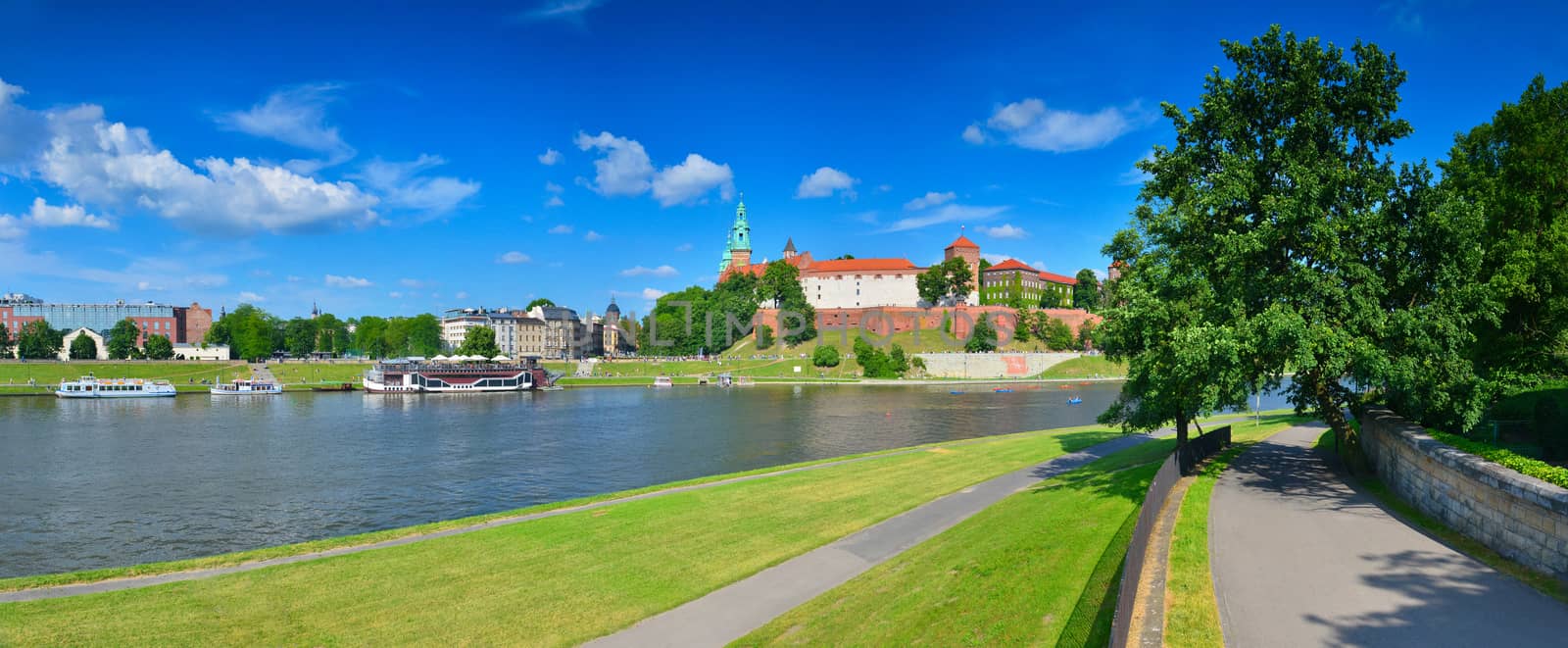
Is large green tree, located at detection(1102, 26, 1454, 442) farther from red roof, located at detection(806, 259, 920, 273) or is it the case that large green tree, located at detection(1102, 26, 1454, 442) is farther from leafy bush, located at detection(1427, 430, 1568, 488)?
red roof, located at detection(806, 259, 920, 273)

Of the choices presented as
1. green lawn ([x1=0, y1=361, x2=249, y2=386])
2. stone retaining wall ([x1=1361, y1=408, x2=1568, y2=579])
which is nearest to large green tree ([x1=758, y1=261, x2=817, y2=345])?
green lawn ([x1=0, y1=361, x2=249, y2=386])

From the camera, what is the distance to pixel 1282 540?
1263 cm

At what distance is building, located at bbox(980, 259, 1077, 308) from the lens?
14300 cm

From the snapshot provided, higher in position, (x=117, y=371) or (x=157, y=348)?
(x=157, y=348)

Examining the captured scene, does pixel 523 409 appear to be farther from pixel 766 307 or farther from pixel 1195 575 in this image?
pixel 766 307

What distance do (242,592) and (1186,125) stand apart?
74.2 ft

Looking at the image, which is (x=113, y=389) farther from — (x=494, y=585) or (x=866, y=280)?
(x=866, y=280)

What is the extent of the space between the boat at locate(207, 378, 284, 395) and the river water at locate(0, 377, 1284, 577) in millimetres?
6461

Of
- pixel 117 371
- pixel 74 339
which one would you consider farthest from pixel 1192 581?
pixel 74 339

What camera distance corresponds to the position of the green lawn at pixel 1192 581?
886 centimetres

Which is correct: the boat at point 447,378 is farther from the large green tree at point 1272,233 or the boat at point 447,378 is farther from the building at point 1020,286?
the large green tree at point 1272,233

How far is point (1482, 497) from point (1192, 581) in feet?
17.5

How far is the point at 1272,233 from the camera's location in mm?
16047

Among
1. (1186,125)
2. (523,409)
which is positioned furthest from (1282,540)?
(523,409)
